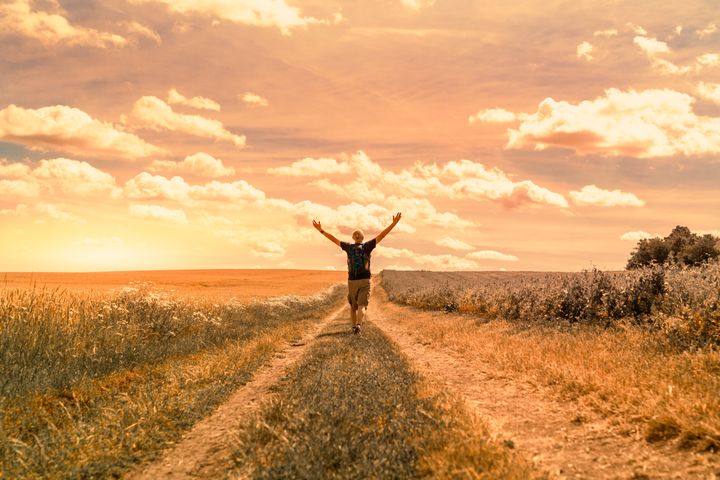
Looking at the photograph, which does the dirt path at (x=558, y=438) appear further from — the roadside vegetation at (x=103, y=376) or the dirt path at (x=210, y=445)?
the roadside vegetation at (x=103, y=376)

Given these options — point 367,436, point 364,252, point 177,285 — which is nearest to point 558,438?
point 367,436

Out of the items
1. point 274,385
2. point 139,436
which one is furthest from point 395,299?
point 139,436

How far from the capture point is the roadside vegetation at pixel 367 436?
4805 millimetres

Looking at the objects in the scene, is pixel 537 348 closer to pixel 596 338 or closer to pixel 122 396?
pixel 596 338

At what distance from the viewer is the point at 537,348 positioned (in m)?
11.9

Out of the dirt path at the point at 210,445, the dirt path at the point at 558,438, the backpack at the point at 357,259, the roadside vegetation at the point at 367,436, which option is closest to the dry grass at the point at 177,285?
the dirt path at the point at 210,445

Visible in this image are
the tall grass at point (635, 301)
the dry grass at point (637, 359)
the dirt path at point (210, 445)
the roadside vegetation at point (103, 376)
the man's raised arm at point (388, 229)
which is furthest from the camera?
the man's raised arm at point (388, 229)

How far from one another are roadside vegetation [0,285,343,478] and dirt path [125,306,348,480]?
0.67ft

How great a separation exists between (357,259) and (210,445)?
10252 mm

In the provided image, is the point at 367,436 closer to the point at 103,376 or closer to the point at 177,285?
the point at 103,376

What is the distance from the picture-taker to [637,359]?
30.5ft

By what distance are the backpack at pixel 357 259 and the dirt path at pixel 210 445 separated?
6996 mm

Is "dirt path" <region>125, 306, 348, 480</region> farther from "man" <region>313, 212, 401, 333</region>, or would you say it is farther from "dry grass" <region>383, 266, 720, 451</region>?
"man" <region>313, 212, 401, 333</region>

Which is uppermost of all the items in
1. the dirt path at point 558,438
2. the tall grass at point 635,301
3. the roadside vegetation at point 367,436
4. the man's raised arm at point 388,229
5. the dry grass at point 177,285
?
the man's raised arm at point 388,229
